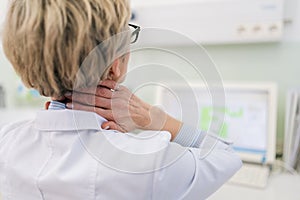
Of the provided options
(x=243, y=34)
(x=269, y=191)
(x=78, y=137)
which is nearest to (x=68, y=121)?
(x=78, y=137)

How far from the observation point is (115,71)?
612mm

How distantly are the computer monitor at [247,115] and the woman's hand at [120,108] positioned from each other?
47cm

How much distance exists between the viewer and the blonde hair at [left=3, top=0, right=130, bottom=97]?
50 cm

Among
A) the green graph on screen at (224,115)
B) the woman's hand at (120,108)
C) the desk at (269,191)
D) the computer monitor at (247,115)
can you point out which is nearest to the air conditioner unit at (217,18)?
the computer monitor at (247,115)

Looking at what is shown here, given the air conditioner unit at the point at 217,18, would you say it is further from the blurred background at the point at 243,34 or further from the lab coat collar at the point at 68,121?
the lab coat collar at the point at 68,121

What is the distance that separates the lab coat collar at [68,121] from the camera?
568 mm

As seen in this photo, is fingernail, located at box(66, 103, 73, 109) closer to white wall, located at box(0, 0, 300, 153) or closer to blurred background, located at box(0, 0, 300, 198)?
blurred background, located at box(0, 0, 300, 198)

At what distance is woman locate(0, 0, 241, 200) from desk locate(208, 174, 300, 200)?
45cm

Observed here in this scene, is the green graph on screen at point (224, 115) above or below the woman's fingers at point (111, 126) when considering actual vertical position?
below

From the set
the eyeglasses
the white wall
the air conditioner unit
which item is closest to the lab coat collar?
the eyeglasses

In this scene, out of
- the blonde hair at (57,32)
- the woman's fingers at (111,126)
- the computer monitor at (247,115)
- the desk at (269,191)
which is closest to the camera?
the blonde hair at (57,32)

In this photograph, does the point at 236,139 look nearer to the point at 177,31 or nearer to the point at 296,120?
the point at 296,120

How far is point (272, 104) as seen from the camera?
1.28 meters

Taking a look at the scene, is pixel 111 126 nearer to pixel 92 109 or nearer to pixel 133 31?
pixel 92 109
